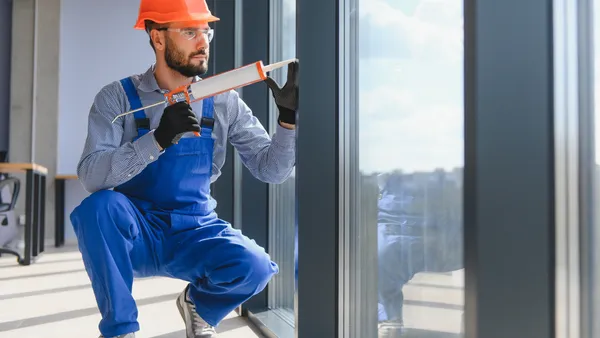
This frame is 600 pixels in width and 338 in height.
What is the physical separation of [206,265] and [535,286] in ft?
4.17

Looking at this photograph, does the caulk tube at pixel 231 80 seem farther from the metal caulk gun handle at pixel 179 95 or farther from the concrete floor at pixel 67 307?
the concrete floor at pixel 67 307

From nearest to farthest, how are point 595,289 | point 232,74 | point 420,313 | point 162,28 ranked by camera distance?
point 595,289, point 420,313, point 232,74, point 162,28

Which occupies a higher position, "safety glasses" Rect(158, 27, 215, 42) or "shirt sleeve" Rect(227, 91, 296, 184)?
"safety glasses" Rect(158, 27, 215, 42)

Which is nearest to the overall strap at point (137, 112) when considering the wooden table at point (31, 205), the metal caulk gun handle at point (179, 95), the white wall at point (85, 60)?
the metal caulk gun handle at point (179, 95)

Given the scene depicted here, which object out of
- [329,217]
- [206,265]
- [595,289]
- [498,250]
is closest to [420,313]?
[329,217]

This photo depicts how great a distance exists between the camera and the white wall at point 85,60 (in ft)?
21.3

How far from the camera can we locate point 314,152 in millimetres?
1581

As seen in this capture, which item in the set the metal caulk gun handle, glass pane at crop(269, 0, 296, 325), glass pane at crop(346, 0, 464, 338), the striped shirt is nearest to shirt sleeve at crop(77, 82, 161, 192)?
the striped shirt

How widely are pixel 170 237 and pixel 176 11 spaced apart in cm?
70

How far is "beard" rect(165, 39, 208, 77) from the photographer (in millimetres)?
1992

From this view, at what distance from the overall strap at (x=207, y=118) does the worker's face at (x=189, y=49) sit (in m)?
0.10

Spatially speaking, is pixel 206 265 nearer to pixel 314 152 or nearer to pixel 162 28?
pixel 314 152

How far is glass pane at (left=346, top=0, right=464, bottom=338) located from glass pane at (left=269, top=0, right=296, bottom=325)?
682 millimetres

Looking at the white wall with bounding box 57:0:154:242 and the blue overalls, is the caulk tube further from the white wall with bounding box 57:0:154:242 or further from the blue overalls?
the white wall with bounding box 57:0:154:242
